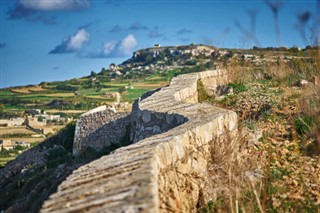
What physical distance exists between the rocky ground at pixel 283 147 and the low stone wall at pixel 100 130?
6765mm

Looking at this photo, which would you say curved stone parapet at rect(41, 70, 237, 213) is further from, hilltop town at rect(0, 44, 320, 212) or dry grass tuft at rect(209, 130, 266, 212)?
dry grass tuft at rect(209, 130, 266, 212)

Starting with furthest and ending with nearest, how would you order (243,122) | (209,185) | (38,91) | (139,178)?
(38,91) → (243,122) → (209,185) → (139,178)

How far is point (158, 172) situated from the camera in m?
4.39

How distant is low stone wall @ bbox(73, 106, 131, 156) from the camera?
17141mm

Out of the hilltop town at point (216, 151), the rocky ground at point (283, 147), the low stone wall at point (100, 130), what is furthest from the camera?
the low stone wall at point (100, 130)

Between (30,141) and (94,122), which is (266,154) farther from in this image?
(30,141)

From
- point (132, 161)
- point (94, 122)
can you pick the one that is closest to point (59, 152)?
point (94, 122)

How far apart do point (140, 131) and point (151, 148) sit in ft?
14.7

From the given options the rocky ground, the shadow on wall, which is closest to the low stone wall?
the shadow on wall

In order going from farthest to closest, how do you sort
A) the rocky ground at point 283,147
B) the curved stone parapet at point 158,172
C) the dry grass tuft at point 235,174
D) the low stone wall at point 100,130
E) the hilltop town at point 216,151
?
the low stone wall at point 100,130 < the rocky ground at point 283,147 < the dry grass tuft at point 235,174 < the hilltop town at point 216,151 < the curved stone parapet at point 158,172

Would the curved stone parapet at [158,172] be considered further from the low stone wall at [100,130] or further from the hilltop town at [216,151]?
the low stone wall at [100,130]

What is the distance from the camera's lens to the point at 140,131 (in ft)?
29.8

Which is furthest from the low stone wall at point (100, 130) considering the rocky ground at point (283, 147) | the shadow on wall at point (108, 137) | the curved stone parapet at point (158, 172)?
the curved stone parapet at point (158, 172)

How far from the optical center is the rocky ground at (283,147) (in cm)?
543
